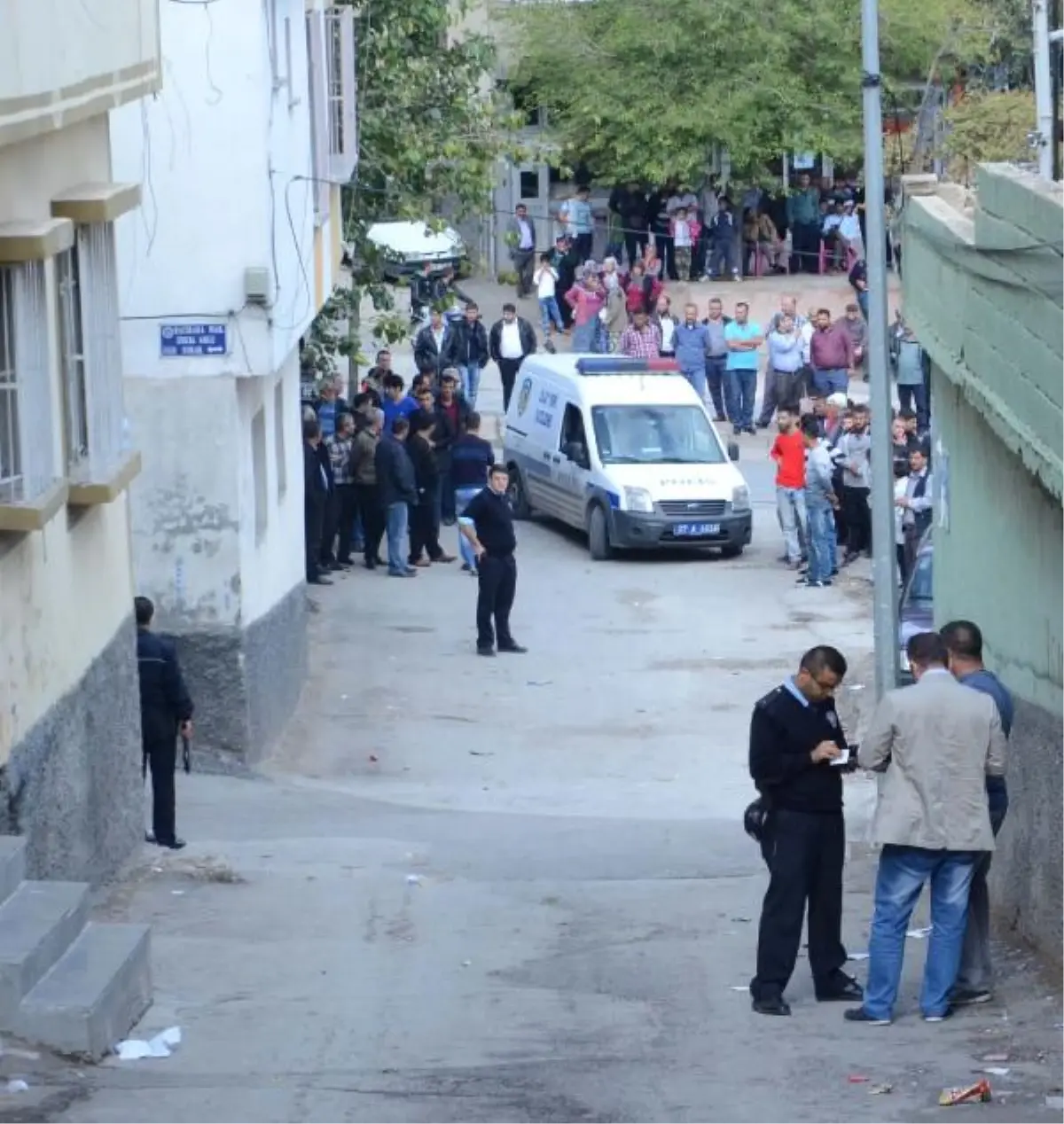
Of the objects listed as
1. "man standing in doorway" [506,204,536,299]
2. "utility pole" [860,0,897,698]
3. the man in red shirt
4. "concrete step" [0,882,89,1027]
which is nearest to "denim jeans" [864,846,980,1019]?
"concrete step" [0,882,89,1027]

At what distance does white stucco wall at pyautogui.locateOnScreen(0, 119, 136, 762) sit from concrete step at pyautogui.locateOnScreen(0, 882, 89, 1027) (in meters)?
0.72

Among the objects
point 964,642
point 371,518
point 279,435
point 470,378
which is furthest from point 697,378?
point 964,642

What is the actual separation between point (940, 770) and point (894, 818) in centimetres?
27

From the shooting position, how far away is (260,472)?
60.8 feet

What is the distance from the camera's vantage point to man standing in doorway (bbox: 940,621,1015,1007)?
10.1 m

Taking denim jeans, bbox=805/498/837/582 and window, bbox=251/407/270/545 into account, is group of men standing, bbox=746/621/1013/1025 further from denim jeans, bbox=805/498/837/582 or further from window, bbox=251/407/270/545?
denim jeans, bbox=805/498/837/582

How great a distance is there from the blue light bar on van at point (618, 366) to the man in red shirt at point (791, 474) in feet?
9.97

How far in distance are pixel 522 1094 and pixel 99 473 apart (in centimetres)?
481

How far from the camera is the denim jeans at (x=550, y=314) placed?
3956 cm

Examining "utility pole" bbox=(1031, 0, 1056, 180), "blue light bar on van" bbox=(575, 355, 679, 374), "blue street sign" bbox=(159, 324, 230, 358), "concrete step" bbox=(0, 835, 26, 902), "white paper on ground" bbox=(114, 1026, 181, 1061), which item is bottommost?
"white paper on ground" bbox=(114, 1026, 181, 1061)

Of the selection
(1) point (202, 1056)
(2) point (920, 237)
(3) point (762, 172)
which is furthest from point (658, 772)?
(3) point (762, 172)

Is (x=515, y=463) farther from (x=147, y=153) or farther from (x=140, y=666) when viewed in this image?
(x=140, y=666)

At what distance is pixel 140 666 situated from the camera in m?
14.0

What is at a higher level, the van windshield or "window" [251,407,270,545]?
"window" [251,407,270,545]
